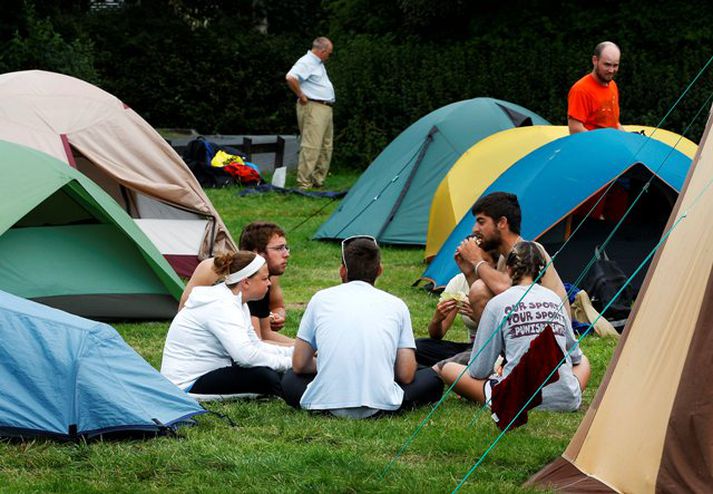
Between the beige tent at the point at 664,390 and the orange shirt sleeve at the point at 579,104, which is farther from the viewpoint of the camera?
the orange shirt sleeve at the point at 579,104

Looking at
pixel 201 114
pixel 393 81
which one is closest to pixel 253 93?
pixel 201 114

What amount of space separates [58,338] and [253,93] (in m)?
19.5

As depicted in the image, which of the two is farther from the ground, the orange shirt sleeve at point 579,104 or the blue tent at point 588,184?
the orange shirt sleeve at point 579,104

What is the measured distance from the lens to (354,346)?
6.27 meters

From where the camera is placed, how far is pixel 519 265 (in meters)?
6.38

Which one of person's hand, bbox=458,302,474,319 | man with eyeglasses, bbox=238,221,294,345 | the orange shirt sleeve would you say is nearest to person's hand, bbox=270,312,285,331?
man with eyeglasses, bbox=238,221,294,345

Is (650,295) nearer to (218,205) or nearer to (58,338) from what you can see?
(58,338)

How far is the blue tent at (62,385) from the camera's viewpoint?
5.78 metres

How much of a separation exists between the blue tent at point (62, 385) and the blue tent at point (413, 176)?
23.7ft

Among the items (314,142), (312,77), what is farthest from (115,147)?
(314,142)

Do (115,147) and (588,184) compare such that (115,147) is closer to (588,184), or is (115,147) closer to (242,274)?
(588,184)

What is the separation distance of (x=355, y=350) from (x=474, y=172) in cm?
565

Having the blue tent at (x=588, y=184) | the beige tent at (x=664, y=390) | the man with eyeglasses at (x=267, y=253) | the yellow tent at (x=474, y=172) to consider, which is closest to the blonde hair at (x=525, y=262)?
the beige tent at (x=664, y=390)

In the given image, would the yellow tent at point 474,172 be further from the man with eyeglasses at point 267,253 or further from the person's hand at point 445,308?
the person's hand at point 445,308
